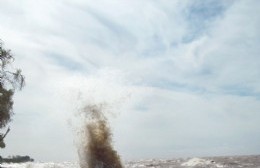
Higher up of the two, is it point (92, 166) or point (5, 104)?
point (5, 104)

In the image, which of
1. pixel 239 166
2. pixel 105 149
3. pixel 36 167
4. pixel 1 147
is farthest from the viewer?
pixel 36 167

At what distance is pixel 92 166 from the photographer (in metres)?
48.8

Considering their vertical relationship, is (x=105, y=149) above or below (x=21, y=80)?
below

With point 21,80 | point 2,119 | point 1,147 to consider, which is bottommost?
point 1,147

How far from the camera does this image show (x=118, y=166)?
1921 inches

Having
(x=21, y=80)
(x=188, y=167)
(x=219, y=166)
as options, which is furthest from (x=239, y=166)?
(x=21, y=80)

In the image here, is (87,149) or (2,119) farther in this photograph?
(87,149)

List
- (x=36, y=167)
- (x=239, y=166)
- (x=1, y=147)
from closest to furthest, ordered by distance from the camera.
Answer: (x=1, y=147) → (x=239, y=166) → (x=36, y=167)

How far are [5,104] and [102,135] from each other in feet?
43.6

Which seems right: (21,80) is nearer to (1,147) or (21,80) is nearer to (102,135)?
(1,147)

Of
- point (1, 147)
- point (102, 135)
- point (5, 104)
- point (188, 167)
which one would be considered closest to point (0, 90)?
point (5, 104)

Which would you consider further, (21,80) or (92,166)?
(92,166)

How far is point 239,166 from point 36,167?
31.3 metres

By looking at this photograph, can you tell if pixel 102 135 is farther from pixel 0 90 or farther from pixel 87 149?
pixel 0 90
